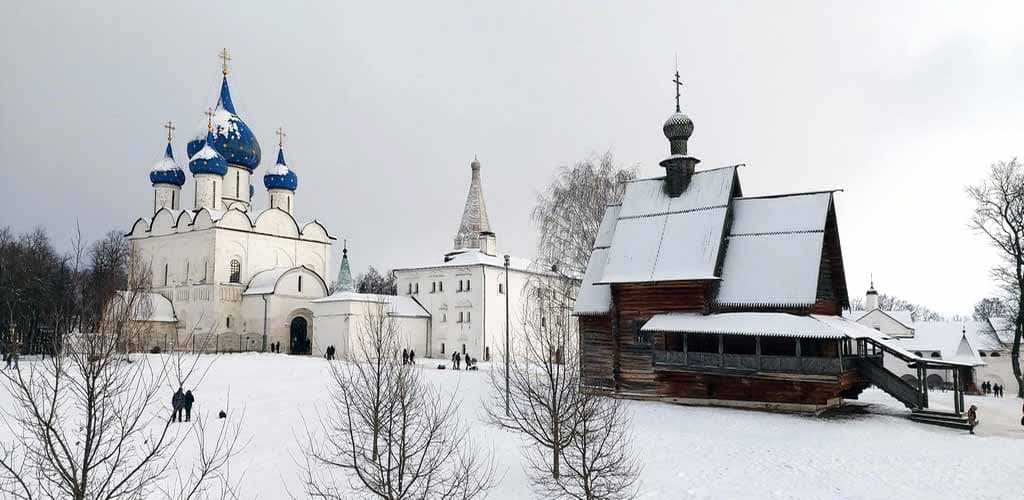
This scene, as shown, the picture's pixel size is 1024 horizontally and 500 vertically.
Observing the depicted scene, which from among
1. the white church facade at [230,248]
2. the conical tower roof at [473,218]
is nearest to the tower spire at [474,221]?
the conical tower roof at [473,218]

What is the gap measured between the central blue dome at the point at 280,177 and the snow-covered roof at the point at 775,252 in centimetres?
3575

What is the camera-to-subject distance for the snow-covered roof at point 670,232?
882 inches

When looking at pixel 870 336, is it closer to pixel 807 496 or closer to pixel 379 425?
pixel 807 496

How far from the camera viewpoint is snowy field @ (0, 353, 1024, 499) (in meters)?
14.0

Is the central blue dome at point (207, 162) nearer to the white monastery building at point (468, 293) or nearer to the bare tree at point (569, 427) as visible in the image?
the white monastery building at point (468, 293)

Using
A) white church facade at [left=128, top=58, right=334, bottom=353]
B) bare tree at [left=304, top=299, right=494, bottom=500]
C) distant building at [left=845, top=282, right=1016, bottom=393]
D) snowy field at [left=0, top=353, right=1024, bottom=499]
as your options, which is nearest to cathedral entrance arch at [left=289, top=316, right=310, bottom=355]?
white church facade at [left=128, top=58, right=334, bottom=353]

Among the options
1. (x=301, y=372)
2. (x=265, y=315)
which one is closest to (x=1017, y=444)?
(x=301, y=372)

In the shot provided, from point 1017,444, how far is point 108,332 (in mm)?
19019

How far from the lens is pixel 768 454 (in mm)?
16297

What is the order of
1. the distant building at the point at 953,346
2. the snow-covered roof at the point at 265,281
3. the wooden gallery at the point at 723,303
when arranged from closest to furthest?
the wooden gallery at the point at 723,303 → the snow-covered roof at the point at 265,281 → the distant building at the point at 953,346

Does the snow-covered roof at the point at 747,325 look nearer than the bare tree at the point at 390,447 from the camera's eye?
No

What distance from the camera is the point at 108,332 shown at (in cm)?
920

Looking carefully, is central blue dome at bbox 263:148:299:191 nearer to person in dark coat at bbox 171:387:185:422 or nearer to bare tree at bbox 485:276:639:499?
person in dark coat at bbox 171:387:185:422

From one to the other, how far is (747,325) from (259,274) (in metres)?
34.6
